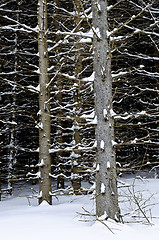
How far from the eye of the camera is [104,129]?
11.2 ft

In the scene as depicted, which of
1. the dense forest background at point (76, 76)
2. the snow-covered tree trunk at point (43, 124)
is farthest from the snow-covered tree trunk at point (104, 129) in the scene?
the snow-covered tree trunk at point (43, 124)

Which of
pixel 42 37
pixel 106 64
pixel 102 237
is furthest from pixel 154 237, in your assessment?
pixel 42 37

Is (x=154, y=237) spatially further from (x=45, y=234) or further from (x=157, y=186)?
(x=157, y=186)

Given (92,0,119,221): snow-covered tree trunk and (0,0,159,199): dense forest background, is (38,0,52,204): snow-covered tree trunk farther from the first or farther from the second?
(92,0,119,221): snow-covered tree trunk

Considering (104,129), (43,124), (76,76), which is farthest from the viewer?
(76,76)

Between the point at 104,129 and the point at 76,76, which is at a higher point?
the point at 76,76

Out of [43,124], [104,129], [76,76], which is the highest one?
[76,76]

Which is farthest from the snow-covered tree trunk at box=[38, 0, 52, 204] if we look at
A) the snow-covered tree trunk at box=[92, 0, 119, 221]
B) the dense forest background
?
the snow-covered tree trunk at box=[92, 0, 119, 221]

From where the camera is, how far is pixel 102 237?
270 centimetres

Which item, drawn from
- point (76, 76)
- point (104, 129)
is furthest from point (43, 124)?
point (76, 76)

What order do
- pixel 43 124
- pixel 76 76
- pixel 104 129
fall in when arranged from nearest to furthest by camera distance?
1. pixel 104 129
2. pixel 43 124
3. pixel 76 76

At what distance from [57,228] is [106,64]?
2.22 metres

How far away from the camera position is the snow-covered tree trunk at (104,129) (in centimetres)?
328

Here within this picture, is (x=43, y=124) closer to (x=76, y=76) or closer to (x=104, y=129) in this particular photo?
(x=104, y=129)
